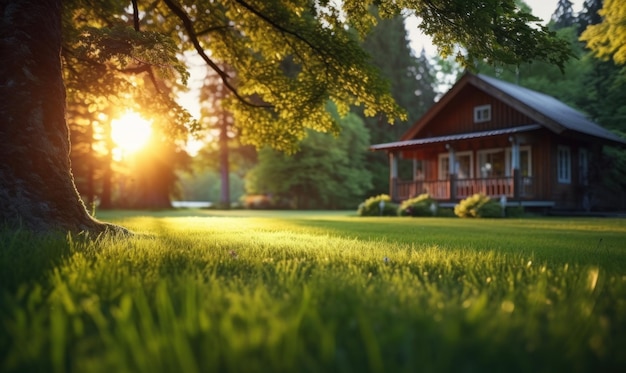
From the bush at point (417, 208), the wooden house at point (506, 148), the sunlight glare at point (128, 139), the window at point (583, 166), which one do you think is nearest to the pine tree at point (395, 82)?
the wooden house at point (506, 148)

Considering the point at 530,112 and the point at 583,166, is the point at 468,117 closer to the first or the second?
the point at 530,112

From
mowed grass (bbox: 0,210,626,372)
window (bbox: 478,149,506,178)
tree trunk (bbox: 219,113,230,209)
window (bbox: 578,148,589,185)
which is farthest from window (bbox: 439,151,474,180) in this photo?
mowed grass (bbox: 0,210,626,372)

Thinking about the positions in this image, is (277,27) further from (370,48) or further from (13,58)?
(370,48)

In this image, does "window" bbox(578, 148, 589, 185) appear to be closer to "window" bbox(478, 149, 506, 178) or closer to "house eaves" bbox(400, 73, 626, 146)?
"house eaves" bbox(400, 73, 626, 146)

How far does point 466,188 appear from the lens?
2492cm

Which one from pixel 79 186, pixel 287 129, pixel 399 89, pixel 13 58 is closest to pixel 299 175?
pixel 79 186

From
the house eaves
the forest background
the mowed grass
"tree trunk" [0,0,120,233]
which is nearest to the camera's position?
the mowed grass

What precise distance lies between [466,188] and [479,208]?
5.33m

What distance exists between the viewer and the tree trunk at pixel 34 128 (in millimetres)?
5473

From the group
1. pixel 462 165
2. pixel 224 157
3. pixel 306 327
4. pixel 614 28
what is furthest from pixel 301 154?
pixel 306 327

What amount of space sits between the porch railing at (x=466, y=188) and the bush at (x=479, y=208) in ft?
10.4

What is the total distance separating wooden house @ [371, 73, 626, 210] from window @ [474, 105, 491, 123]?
2 centimetres

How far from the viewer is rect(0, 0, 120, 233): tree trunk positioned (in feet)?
18.0

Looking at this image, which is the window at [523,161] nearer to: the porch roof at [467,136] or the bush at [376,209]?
the porch roof at [467,136]
